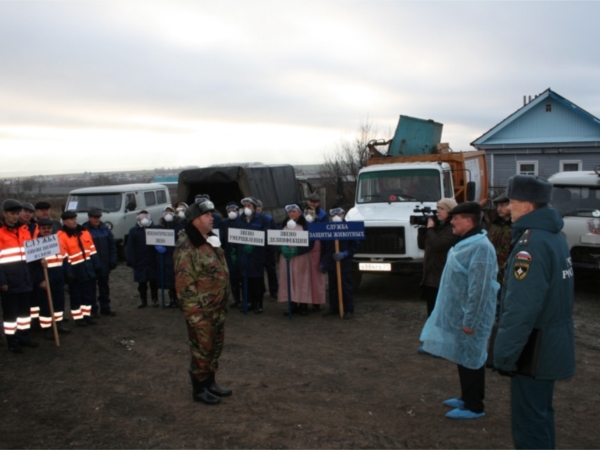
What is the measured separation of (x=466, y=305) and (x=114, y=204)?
13451mm

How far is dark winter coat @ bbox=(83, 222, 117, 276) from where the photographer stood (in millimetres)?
9188

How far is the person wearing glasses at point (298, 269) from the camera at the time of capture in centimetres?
903

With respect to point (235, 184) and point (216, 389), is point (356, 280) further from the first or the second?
point (235, 184)

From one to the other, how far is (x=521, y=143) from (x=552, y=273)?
24.8 meters

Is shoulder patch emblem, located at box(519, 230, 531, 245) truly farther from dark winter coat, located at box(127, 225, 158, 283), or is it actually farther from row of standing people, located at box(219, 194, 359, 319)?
dark winter coat, located at box(127, 225, 158, 283)

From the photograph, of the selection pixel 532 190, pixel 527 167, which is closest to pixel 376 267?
pixel 532 190

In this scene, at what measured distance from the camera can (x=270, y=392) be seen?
221 inches

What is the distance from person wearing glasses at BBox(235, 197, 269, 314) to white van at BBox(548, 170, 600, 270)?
5.36 meters

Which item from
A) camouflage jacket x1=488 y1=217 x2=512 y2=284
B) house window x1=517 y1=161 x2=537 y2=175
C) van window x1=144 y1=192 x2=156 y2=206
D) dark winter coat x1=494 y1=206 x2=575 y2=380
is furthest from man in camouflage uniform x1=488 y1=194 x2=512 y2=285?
house window x1=517 y1=161 x2=537 y2=175

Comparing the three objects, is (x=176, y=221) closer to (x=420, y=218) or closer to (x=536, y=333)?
(x=420, y=218)

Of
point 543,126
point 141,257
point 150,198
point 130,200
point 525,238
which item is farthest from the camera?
point 543,126

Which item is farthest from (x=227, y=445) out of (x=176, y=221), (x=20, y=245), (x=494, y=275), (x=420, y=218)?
(x=176, y=221)

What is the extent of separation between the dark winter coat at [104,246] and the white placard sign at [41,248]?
1.59 meters

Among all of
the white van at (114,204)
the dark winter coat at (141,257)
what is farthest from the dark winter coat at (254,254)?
the white van at (114,204)
